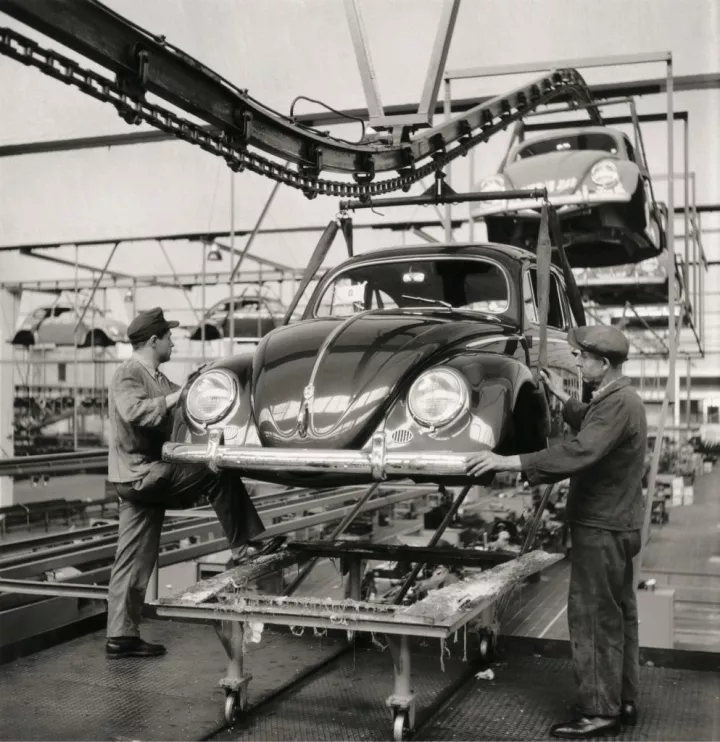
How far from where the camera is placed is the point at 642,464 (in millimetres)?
3328

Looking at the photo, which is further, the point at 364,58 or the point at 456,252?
the point at 456,252

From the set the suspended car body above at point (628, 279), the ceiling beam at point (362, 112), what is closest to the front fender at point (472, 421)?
the ceiling beam at point (362, 112)

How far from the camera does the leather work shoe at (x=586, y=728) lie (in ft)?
10.0

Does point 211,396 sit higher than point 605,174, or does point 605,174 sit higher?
point 605,174

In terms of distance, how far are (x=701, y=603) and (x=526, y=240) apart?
4694 millimetres

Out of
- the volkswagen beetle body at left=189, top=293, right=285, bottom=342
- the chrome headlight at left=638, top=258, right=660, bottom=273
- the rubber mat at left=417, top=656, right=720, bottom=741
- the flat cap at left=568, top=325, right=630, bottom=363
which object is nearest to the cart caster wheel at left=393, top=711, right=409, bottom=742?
the rubber mat at left=417, top=656, right=720, bottom=741

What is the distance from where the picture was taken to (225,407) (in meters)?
3.47

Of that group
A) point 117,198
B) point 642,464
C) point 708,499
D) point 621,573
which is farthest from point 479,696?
point 708,499

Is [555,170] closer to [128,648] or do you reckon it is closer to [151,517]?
[151,517]

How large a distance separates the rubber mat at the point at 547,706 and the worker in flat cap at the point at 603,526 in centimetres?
11

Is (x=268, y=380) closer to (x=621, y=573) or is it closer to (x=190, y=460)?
(x=190, y=460)

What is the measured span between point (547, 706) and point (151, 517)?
6.84 ft

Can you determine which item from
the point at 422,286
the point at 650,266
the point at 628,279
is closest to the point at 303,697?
the point at 422,286

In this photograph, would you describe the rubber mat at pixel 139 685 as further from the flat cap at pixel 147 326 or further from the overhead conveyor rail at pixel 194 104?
the overhead conveyor rail at pixel 194 104
